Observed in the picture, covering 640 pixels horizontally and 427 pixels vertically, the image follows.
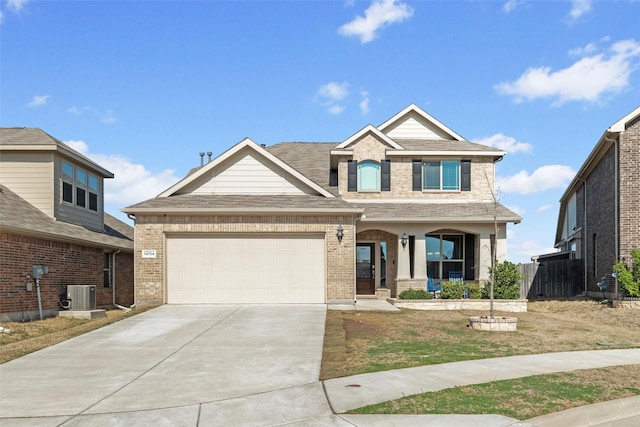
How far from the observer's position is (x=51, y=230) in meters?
17.9

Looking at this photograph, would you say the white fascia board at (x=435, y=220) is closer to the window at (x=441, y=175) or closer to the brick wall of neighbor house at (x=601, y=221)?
the window at (x=441, y=175)

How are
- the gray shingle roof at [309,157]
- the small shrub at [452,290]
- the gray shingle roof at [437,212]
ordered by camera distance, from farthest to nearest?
1. the gray shingle roof at [309,157]
2. the gray shingle roof at [437,212]
3. the small shrub at [452,290]

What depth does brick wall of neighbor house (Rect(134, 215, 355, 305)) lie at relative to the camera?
19219 millimetres

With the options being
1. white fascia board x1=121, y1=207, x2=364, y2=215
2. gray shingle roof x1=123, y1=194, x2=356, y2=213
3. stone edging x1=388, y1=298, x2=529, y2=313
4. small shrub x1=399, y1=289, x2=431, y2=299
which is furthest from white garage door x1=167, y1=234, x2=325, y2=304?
stone edging x1=388, y1=298, x2=529, y2=313

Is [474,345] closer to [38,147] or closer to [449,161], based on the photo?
[449,161]

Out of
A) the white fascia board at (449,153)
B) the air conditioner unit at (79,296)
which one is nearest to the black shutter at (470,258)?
the white fascia board at (449,153)

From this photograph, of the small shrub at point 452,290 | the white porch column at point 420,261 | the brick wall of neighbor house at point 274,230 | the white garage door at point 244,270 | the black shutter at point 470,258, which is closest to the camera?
the brick wall of neighbor house at point 274,230

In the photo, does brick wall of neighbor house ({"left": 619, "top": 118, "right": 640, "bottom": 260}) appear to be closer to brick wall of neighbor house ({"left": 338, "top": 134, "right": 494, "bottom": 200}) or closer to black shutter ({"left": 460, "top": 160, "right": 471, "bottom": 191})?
brick wall of neighbor house ({"left": 338, "top": 134, "right": 494, "bottom": 200})

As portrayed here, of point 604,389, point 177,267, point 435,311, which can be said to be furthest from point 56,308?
point 604,389

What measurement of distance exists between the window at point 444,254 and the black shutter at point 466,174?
2005mm

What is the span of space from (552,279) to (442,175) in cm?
710

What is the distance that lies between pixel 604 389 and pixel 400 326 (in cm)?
699

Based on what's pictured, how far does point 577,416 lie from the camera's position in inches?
275

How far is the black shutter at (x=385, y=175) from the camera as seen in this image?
2358 cm
